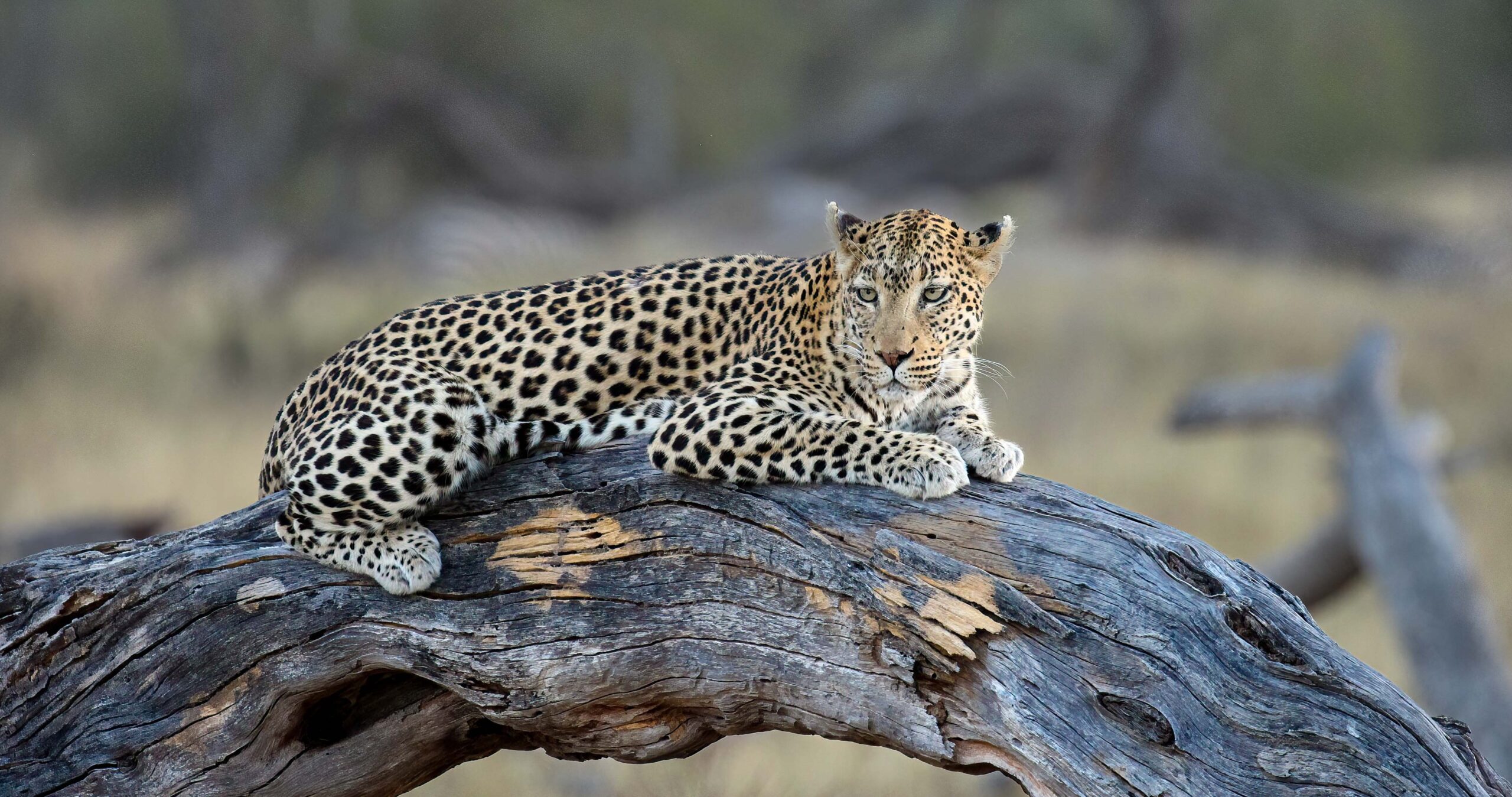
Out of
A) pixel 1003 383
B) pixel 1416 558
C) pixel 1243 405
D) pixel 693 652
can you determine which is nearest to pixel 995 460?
pixel 693 652

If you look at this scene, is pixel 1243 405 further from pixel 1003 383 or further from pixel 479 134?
pixel 479 134

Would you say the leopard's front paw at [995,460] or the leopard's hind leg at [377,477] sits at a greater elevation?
the leopard's front paw at [995,460]

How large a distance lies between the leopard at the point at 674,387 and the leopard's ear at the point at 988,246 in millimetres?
13

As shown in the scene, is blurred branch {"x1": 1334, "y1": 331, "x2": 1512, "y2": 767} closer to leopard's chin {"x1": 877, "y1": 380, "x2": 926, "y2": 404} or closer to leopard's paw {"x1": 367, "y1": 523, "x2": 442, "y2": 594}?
leopard's chin {"x1": 877, "y1": 380, "x2": 926, "y2": 404}

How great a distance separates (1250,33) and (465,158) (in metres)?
21.2

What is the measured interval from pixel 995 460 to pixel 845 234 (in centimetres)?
121

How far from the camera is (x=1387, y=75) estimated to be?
36.9m

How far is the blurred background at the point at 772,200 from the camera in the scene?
15.0 metres

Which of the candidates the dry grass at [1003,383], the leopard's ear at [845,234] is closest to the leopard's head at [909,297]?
the leopard's ear at [845,234]

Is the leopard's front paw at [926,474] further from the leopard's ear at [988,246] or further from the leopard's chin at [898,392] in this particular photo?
the leopard's ear at [988,246]

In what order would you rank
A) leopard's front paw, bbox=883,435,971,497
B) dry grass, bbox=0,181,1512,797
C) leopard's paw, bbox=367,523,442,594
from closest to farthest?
1. leopard's front paw, bbox=883,435,971,497
2. leopard's paw, bbox=367,523,442,594
3. dry grass, bbox=0,181,1512,797

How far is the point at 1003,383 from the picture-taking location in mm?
18031

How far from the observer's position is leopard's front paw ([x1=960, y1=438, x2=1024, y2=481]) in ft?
16.6

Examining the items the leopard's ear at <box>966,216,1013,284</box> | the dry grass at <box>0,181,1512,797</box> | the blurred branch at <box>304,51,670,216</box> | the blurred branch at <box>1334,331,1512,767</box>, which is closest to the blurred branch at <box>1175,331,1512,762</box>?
the blurred branch at <box>1334,331,1512,767</box>
